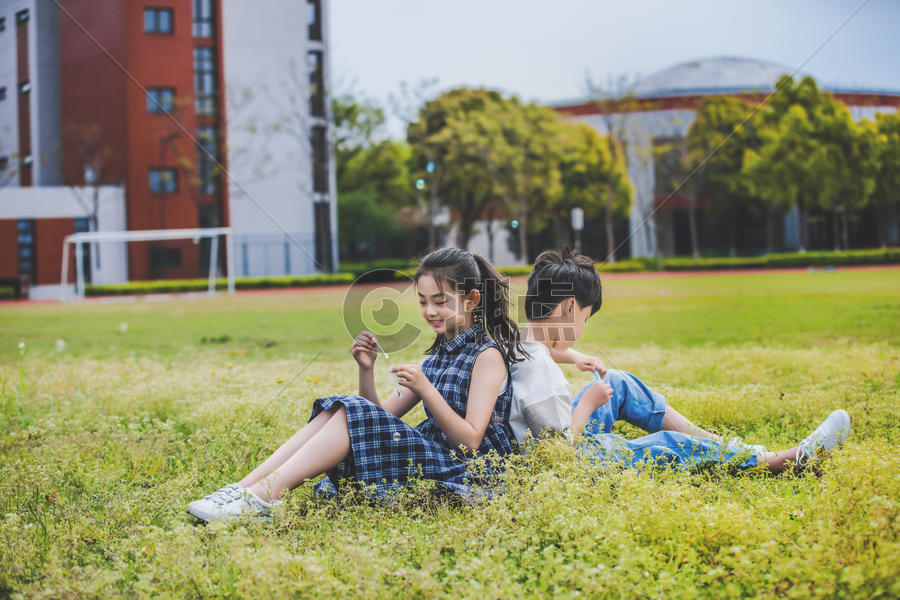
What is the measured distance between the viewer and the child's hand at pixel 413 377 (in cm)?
228

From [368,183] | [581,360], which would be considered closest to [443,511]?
[581,360]

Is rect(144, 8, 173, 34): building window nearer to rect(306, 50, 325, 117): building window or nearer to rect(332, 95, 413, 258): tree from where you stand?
rect(306, 50, 325, 117): building window

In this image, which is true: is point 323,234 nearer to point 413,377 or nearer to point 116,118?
point 116,118

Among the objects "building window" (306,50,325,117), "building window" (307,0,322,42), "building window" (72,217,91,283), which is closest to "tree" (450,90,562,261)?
"building window" (306,50,325,117)

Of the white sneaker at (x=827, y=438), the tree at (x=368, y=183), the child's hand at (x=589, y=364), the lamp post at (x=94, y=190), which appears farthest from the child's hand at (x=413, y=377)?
the tree at (x=368, y=183)

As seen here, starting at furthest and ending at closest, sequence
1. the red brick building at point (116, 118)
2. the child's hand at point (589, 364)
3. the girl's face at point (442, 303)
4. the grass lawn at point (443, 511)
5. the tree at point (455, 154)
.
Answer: the tree at point (455, 154), the red brick building at point (116, 118), the child's hand at point (589, 364), the girl's face at point (442, 303), the grass lawn at point (443, 511)

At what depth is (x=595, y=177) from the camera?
2678 centimetres

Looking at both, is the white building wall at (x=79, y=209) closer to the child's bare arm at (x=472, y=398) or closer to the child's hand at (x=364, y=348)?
the child's hand at (x=364, y=348)

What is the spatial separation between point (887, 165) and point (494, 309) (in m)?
11.4

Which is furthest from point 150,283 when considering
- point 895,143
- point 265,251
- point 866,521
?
point 866,521

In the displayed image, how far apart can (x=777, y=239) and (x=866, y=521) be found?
77.5ft

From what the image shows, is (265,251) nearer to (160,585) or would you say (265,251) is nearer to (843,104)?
(843,104)

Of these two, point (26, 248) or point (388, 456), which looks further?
point (26, 248)

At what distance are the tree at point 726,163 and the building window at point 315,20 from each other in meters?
9.04
